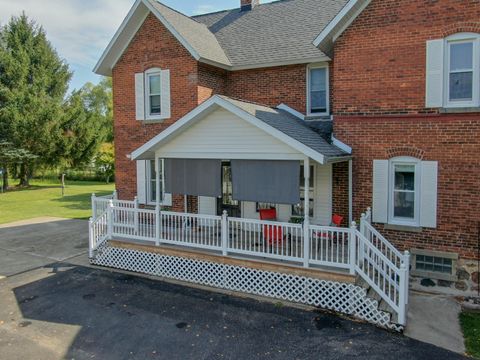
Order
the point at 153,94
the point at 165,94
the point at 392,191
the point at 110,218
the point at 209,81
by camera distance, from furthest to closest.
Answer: the point at 153,94, the point at 165,94, the point at 209,81, the point at 110,218, the point at 392,191

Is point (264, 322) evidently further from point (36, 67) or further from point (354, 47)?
point (36, 67)

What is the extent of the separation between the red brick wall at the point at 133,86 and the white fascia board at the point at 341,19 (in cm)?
457

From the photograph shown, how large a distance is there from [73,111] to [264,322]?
34.2 metres

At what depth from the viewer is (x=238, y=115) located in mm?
9477

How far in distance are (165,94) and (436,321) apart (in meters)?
10.7

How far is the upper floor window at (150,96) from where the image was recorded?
13.7 metres

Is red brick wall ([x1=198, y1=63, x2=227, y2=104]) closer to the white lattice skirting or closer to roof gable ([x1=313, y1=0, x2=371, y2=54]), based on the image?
roof gable ([x1=313, y1=0, x2=371, y2=54])

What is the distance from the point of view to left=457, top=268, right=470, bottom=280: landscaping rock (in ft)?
30.2

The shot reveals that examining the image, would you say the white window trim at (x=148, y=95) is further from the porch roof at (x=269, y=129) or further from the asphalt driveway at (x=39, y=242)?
the asphalt driveway at (x=39, y=242)

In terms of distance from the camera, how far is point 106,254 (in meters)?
11.8

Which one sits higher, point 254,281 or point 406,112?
point 406,112

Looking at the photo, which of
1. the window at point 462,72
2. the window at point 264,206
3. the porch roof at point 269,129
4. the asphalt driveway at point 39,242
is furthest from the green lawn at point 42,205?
the window at point 462,72

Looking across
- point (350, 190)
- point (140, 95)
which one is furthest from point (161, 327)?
point (140, 95)

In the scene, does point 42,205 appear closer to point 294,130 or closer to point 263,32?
point 263,32
